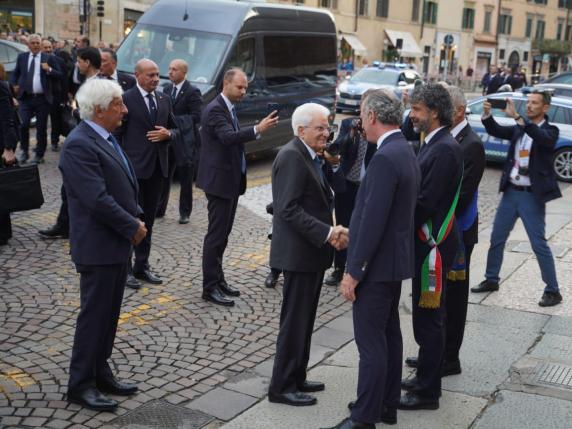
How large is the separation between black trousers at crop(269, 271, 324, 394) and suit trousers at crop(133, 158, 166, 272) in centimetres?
256

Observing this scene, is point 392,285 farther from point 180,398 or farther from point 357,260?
point 180,398

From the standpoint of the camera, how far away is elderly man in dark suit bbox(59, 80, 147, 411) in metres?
4.25

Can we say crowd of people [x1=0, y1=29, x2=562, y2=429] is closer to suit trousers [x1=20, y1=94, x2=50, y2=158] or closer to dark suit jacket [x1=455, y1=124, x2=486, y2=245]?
dark suit jacket [x1=455, y1=124, x2=486, y2=245]

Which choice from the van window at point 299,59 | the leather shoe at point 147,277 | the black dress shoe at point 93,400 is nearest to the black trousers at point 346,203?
the leather shoe at point 147,277

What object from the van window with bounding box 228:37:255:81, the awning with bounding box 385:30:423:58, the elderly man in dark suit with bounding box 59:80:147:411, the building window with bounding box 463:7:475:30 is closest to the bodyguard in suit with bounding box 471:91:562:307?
the elderly man in dark suit with bounding box 59:80:147:411

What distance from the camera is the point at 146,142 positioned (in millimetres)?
6855

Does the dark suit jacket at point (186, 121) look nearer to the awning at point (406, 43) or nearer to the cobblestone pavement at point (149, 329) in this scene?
the cobblestone pavement at point (149, 329)

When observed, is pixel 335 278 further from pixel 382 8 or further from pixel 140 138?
pixel 382 8

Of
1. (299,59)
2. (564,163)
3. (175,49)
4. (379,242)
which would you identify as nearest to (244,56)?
(175,49)

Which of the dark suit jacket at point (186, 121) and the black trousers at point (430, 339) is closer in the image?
Result: the black trousers at point (430, 339)

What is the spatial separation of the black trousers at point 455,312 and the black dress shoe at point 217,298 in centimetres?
197

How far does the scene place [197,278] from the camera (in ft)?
23.5

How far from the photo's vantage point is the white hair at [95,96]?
434 centimetres

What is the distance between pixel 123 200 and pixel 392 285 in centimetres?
159
